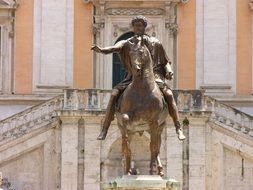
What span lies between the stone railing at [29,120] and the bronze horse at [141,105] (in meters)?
17.9

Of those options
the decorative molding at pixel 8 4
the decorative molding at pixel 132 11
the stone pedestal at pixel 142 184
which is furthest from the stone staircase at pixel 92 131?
the stone pedestal at pixel 142 184

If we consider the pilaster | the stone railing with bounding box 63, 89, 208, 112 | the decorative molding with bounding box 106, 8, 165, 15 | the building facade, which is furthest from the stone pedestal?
the decorative molding with bounding box 106, 8, 165, 15

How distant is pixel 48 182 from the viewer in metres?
34.3

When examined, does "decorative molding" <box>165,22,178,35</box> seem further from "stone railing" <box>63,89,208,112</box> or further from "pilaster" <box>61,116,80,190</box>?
"pilaster" <box>61,116,80,190</box>

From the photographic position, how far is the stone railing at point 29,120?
113 ft

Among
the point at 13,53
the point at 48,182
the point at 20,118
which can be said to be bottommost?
the point at 48,182

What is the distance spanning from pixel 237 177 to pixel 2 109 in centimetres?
1052

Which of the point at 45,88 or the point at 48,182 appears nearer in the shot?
the point at 48,182

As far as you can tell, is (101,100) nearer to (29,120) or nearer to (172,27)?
(29,120)

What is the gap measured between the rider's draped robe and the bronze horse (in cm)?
14

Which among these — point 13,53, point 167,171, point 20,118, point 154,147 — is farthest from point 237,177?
point 154,147

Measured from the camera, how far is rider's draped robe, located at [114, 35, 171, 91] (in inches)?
653

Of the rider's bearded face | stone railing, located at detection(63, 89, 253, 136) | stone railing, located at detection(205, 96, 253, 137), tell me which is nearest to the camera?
the rider's bearded face

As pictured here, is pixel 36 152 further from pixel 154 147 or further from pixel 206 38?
pixel 154 147
